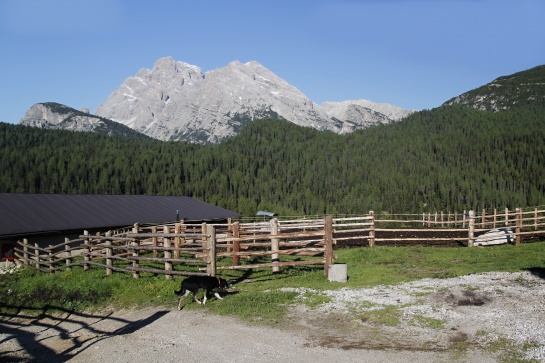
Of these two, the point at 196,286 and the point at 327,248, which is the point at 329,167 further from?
the point at 196,286

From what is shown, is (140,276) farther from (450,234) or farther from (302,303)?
(450,234)

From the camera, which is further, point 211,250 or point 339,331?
point 211,250

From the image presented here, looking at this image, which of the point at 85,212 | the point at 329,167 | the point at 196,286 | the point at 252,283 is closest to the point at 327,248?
the point at 252,283

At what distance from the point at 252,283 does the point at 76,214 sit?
22.2 meters

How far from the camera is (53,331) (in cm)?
1135

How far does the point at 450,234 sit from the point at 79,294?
31.3 m

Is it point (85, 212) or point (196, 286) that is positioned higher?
point (85, 212)

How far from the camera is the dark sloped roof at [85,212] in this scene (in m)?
27.9

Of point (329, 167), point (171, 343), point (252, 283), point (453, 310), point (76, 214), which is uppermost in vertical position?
point (329, 167)

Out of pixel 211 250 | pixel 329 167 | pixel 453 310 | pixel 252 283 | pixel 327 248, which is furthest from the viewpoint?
pixel 329 167

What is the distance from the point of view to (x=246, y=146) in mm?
183375

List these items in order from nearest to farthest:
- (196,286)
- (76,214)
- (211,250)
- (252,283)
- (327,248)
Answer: (196,286) < (211,250) < (252,283) < (327,248) < (76,214)

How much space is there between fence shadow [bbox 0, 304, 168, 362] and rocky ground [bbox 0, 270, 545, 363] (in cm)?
3

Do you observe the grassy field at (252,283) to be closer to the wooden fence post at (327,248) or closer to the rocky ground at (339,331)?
the wooden fence post at (327,248)
